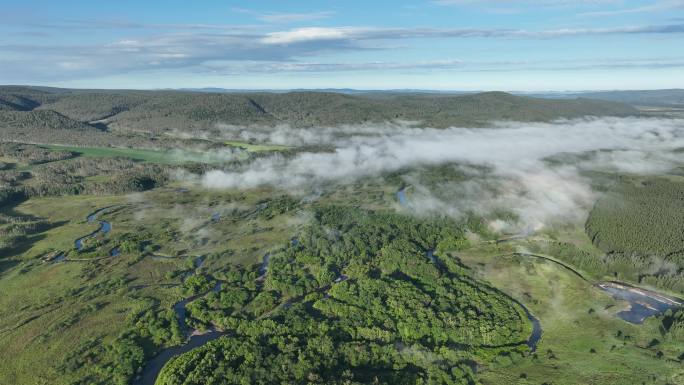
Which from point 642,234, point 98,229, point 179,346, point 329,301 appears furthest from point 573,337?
point 98,229

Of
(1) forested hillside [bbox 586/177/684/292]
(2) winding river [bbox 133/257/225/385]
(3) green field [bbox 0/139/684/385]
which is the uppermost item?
(1) forested hillside [bbox 586/177/684/292]

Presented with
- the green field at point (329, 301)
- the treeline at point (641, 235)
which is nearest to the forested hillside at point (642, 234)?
the treeline at point (641, 235)

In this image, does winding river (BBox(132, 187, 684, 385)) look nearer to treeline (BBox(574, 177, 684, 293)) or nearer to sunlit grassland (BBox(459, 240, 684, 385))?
sunlit grassland (BBox(459, 240, 684, 385))

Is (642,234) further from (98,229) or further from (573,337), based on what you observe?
Result: (98,229)

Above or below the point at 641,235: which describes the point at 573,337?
below

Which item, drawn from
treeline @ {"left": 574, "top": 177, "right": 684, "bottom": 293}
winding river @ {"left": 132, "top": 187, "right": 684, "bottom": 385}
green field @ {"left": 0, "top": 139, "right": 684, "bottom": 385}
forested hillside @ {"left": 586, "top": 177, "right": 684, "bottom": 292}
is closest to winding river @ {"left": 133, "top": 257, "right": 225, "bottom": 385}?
winding river @ {"left": 132, "top": 187, "right": 684, "bottom": 385}

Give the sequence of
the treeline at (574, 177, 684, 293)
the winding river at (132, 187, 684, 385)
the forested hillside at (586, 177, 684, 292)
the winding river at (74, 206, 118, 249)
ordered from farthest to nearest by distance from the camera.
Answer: the winding river at (74, 206, 118, 249)
the forested hillside at (586, 177, 684, 292)
the treeline at (574, 177, 684, 293)
the winding river at (132, 187, 684, 385)

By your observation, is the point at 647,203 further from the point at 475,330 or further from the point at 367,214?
the point at 475,330

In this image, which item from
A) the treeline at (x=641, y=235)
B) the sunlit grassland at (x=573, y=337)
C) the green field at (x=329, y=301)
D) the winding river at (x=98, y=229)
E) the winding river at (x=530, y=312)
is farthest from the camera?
the winding river at (x=98, y=229)

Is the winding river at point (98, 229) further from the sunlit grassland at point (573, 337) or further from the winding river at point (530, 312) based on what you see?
the sunlit grassland at point (573, 337)
